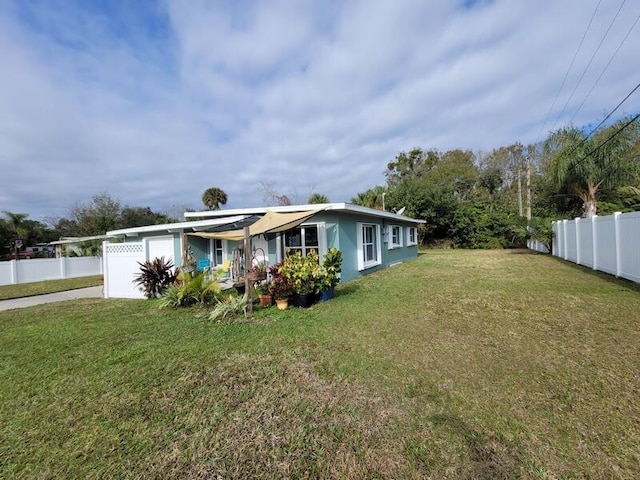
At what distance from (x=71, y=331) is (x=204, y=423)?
14.9 ft

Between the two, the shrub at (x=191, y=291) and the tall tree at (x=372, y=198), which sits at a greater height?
the tall tree at (x=372, y=198)

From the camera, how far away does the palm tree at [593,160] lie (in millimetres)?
14211

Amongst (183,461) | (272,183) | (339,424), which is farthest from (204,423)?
(272,183)

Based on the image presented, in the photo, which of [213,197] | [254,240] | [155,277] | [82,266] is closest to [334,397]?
[155,277]

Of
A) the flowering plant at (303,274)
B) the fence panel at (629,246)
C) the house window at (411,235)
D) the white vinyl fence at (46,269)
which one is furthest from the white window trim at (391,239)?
the white vinyl fence at (46,269)

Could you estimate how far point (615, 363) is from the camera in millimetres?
3367

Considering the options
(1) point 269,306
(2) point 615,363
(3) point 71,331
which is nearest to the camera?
(2) point 615,363

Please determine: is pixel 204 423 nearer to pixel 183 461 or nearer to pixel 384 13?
pixel 183 461

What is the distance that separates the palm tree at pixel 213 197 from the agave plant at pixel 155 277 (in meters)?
20.9

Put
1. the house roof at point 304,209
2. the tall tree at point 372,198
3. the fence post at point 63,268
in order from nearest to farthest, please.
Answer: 1. the house roof at point 304,209
2. the fence post at point 63,268
3. the tall tree at point 372,198

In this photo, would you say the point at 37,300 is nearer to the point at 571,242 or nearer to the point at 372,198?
the point at 571,242

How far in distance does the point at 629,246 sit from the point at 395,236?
29.0 ft

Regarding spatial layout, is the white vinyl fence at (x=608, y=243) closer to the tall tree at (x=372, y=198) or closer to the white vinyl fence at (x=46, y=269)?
the tall tree at (x=372, y=198)

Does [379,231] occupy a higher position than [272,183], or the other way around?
[272,183]
